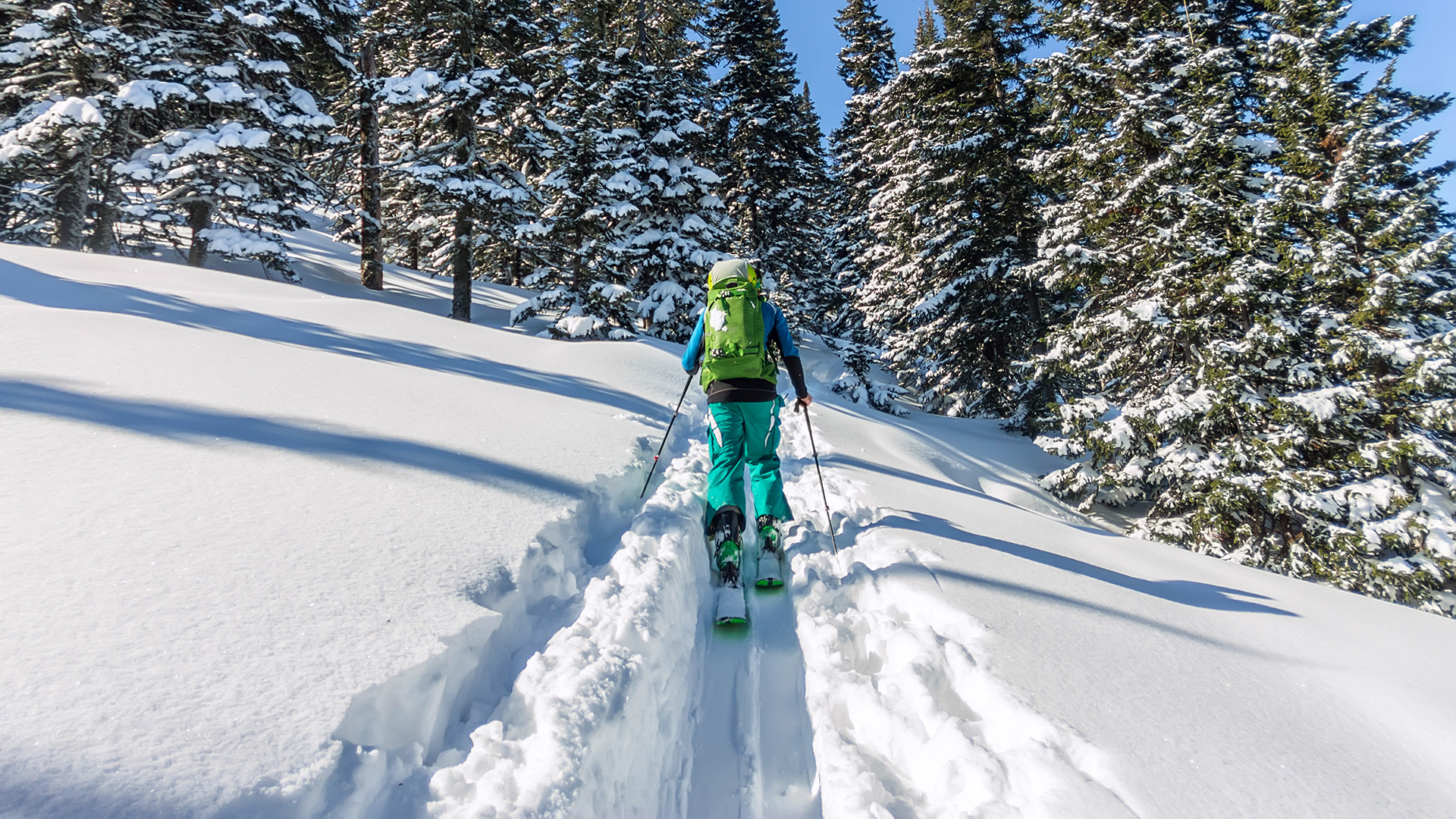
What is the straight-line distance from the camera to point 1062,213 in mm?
11492

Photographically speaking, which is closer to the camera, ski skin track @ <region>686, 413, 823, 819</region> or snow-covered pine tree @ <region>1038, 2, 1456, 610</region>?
ski skin track @ <region>686, 413, 823, 819</region>

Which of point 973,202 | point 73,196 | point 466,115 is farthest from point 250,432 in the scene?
point 973,202

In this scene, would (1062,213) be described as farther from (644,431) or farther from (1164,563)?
(644,431)

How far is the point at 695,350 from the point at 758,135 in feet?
59.7

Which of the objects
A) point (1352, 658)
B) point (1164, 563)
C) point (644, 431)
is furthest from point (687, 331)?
point (1352, 658)

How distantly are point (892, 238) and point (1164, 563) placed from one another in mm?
15059

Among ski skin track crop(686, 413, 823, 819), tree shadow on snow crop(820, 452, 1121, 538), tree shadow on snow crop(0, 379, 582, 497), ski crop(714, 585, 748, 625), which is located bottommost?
ski skin track crop(686, 413, 823, 819)

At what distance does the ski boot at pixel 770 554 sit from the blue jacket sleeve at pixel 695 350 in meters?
1.65

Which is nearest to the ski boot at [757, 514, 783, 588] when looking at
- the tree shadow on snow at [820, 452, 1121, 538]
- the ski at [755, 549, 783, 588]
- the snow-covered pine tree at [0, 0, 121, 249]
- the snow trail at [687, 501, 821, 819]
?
the ski at [755, 549, 783, 588]

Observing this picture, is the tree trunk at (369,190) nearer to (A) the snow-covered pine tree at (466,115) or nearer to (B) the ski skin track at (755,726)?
(A) the snow-covered pine tree at (466,115)

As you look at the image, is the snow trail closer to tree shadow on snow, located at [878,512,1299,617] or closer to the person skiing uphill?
the person skiing uphill

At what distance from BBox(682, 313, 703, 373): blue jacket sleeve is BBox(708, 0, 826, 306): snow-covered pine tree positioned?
15.7 meters

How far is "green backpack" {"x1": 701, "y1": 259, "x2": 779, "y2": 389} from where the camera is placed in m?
4.87

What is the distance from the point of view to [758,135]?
20797 mm
